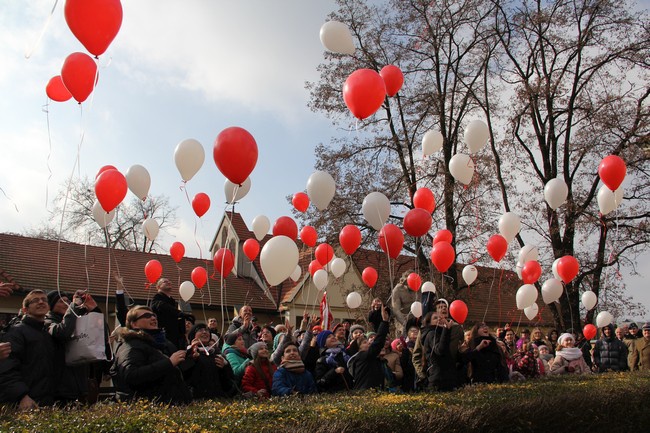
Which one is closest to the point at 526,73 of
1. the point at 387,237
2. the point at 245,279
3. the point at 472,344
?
the point at 387,237

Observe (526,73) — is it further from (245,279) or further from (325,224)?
(245,279)

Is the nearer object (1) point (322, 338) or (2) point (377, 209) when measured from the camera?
(1) point (322, 338)

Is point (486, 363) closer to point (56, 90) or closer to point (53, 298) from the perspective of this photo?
point (53, 298)

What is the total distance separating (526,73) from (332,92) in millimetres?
6526

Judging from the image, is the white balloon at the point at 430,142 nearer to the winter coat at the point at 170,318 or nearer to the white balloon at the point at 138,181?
the white balloon at the point at 138,181

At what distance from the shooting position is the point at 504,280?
18.9 metres

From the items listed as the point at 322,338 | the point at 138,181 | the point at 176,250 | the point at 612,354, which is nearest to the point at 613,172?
the point at 612,354

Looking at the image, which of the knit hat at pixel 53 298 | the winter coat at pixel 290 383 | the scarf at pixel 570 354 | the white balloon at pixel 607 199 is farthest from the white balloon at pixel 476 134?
the knit hat at pixel 53 298

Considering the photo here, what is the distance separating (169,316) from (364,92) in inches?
150

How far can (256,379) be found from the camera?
6422 millimetres

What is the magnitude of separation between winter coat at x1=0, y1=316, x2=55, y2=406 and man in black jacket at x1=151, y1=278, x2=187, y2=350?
6.11 feet

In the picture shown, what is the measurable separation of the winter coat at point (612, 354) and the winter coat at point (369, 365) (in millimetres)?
7043

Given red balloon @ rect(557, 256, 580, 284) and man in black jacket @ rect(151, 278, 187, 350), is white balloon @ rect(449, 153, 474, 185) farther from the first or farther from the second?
man in black jacket @ rect(151, 278, 187, 350)

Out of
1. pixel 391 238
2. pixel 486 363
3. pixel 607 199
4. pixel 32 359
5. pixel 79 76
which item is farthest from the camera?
pixel 607 199
